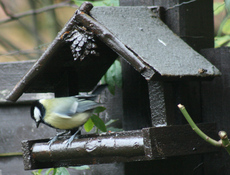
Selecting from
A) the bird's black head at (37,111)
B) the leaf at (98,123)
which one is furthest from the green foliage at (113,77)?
the bird's black head at (37,111)

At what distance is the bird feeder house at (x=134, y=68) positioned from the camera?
171 centimetres

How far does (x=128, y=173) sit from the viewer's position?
7.45 ft

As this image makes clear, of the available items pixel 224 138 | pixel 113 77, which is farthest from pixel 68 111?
pixel 224 138

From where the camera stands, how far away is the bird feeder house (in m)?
1.71

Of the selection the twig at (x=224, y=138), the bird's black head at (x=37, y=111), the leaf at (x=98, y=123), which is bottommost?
the leaf at (x=98, y=123)

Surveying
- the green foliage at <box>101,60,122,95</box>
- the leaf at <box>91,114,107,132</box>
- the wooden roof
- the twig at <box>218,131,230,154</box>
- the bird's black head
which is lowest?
the leaf at <box>91,114,107,132</box>

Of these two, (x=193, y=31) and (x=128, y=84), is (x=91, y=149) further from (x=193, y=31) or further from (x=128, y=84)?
(x=193, y=31)

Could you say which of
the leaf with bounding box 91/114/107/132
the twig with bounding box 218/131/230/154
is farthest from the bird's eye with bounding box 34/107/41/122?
the twig with bounding box 218/131/230/154

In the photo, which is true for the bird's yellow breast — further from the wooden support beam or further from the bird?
the wooden support beam

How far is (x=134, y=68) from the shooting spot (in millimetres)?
1836

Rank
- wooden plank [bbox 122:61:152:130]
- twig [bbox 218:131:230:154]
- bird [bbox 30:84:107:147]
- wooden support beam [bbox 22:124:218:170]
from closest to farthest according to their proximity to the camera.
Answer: twig [bbox 218:131:230:154]
wooden support beam [bbox 22:124:218:170]
bird [bbox 30:84:107:147]
wooden plank [bbox 122:61:152:130]

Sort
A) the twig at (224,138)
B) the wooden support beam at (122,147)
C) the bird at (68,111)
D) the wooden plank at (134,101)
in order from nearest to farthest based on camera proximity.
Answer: the twig at (224,138), the wooden support beam at (122,147), the bird at (68,111), the wooden plank at (134,101)

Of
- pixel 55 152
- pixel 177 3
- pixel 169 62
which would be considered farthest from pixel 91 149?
pixel 177 3

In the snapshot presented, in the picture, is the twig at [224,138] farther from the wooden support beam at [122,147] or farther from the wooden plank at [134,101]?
the wooden plank at [134,101]
